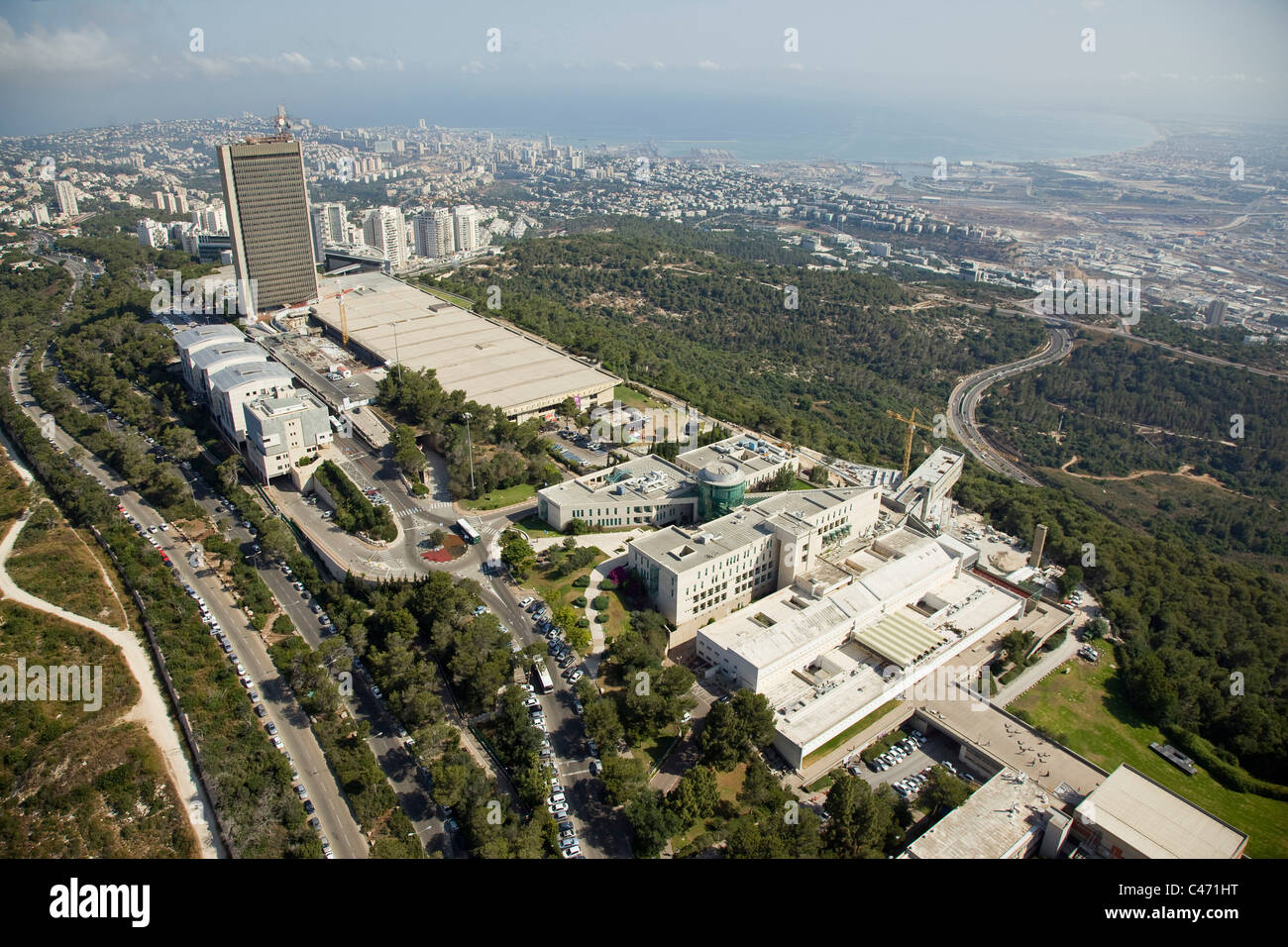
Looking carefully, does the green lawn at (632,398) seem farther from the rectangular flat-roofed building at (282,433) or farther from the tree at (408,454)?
the rectangular flat-roofed building at (282,433)

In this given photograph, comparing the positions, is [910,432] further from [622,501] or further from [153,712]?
[153,712]

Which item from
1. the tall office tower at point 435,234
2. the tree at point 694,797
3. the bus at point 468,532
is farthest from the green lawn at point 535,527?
the tall office tower at point 435,234

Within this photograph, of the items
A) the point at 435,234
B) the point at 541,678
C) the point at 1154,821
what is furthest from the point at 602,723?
the point at 435,234

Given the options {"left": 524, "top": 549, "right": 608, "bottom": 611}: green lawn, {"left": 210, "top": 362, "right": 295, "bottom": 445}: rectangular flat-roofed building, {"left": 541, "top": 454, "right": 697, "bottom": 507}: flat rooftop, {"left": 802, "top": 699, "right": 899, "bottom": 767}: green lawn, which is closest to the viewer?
{"left": 802, "top": 699, "right": 899, "bottom": 767}: green lawn

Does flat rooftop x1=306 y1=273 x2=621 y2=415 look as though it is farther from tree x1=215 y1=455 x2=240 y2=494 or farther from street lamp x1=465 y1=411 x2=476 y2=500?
tree x1=215 y1=455 x2=240 y2=494

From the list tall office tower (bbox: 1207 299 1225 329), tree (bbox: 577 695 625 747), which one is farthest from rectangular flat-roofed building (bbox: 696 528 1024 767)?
tall office tower (bbox: 1207 299 1225 329)

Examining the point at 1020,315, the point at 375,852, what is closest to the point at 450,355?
the point at 375,852
